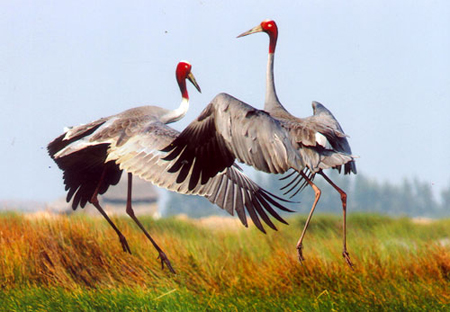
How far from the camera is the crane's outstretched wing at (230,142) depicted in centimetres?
416

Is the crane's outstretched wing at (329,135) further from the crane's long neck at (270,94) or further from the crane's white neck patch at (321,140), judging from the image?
the crane's long neck at (270,94)

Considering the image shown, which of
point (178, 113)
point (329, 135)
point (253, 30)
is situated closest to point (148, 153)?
point (178, 113)

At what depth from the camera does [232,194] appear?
18.0 feet

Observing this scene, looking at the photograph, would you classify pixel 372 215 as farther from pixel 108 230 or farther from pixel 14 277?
pixel 14 277

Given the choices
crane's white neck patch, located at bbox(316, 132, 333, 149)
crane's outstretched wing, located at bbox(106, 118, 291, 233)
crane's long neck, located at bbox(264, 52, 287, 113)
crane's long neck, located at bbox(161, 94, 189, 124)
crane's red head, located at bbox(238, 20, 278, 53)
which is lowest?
crane's outstretched wing, located at bbox(106, 118, 291, 233)

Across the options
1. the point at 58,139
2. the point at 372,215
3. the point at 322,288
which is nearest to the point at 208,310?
A: the point at 322,288

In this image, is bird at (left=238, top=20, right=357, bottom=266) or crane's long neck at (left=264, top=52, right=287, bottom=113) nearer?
bird at (left=238, top=20, right=357, bottom=266)

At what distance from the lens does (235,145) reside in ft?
13.7

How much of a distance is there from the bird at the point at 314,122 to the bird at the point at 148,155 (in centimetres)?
47

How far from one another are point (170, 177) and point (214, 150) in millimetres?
1068

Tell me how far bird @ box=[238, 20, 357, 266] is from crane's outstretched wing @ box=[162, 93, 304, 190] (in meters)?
0.26

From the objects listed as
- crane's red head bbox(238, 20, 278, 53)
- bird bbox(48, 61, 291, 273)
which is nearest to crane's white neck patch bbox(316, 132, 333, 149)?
bird bbox(48, 61, 291, 273)

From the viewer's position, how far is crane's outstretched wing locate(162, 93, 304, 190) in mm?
4160

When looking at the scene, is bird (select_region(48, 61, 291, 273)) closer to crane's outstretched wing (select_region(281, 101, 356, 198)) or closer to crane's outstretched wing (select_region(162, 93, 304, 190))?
crane's outstretched wing (select_region(281, 101, 356, 198))
